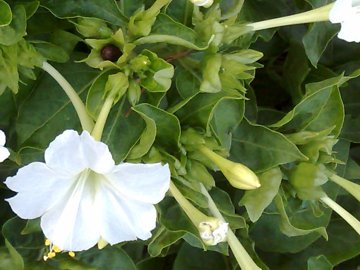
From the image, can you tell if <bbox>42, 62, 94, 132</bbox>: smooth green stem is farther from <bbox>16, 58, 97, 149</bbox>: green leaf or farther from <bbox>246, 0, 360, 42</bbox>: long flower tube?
<bbox>246, 0, 360, 42</bbox>: long flower tube

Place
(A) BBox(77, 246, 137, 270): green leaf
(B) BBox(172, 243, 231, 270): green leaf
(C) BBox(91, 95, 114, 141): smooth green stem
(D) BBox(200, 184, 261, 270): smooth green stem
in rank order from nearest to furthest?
(C) BBox(91, 95, 114, 141): smooth green stem → (D) BBox(200, 184, 261, 270): smooth green stem → (A) BBox(77, 246, 137, 270): green leaf → (B) BBox(172, 243, 231, 270): green leaf

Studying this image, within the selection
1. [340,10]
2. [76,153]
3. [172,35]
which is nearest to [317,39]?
[340,10]

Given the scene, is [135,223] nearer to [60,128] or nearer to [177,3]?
[60,128]

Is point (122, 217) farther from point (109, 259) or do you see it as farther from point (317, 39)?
point (317, 39)

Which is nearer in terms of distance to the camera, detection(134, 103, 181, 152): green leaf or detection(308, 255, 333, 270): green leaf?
detection(134, 103, 181, 152): green leaf

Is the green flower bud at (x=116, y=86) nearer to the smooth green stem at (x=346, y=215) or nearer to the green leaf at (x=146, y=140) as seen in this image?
the green leaf at (x=146, y=140)

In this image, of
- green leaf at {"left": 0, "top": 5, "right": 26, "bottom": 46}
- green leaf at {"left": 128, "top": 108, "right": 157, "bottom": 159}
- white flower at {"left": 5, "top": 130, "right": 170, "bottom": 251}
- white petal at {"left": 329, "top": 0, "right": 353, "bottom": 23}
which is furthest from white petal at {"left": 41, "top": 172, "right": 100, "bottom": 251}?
white petal at {"left": 329, "top": 0, "right": 353, "bottom": 23}
